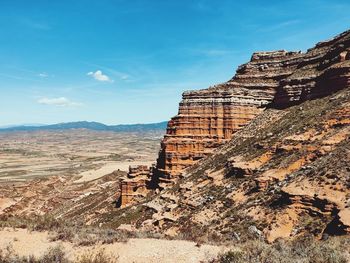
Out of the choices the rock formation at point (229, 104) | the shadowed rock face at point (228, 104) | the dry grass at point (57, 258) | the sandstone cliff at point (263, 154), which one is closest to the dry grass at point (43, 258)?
the dry grass at point (57, 258)

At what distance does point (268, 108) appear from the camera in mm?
50750

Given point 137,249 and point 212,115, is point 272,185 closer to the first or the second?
point 137,249

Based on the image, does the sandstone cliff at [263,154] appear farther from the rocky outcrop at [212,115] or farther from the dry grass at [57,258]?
the dry grass at [57,258]

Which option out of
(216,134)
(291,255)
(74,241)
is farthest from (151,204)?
(291,255)

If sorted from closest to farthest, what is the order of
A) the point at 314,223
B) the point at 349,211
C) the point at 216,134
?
the point at 349,211, the point at 314,223, the point at 216,134

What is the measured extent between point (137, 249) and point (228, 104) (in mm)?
37581

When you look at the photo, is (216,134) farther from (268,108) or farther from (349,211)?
(349,211)

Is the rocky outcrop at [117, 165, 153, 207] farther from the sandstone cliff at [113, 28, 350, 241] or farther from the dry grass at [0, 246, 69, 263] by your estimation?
the dry grass at [0, 246, 69, 263]

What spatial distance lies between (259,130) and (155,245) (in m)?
33.0

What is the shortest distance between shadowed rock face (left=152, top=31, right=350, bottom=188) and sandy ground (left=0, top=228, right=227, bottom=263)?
32.4 m

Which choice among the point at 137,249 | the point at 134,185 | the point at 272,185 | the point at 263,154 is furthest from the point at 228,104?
the point at 137,249

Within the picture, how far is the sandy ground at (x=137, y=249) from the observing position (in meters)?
13.9

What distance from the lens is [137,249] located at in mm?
14688

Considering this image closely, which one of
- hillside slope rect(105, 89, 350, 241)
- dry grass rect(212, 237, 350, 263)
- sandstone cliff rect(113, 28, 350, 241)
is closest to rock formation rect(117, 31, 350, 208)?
sandstone cliff rect(113, 28, 350, 241)
